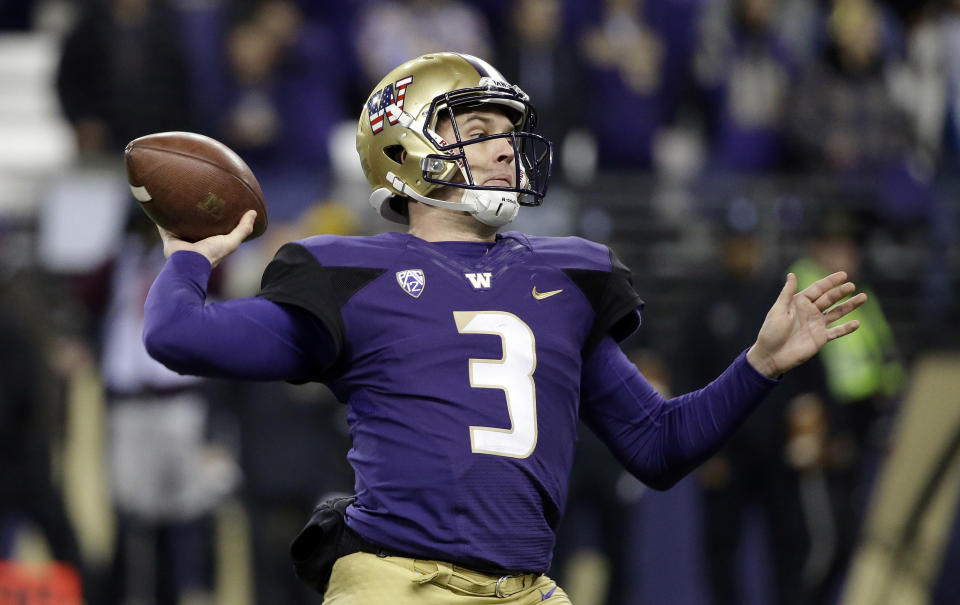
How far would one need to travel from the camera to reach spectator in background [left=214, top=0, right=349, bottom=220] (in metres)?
7.62

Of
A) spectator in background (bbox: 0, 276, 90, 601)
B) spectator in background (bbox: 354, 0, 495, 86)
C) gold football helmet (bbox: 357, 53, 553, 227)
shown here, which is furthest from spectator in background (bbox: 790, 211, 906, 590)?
gold football helmet (bbox: 357, 53, 553, 227)

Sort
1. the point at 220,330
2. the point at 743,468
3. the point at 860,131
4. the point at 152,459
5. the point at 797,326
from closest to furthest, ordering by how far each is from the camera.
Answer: the point at 220,330, the point at 797,326, the point at 152,459, the point at 743,468, the point at 860,131

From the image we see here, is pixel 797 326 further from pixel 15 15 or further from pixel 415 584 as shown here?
pixel 15 15

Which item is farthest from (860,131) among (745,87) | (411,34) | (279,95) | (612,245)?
(279,95)

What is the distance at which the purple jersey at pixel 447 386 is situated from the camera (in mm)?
2637

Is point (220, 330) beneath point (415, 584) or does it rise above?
above

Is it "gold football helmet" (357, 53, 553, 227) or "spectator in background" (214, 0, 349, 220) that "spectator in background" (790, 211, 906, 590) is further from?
"gold football helmet" (357, 53, 553, 227)

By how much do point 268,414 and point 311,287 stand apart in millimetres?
4116

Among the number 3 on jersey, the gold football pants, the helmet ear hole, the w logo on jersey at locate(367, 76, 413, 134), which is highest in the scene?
the w logo on jersey at locate(367, 76, 413, 134)

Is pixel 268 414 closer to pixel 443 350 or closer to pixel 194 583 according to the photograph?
pixel 194 583

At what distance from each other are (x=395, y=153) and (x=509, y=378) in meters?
0.60

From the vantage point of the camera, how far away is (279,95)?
7.78 metres

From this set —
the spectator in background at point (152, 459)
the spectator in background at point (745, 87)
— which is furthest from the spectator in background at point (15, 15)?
the spectator in background at point (745, 87)

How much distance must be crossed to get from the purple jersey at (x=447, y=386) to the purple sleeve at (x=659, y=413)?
0.15 m
